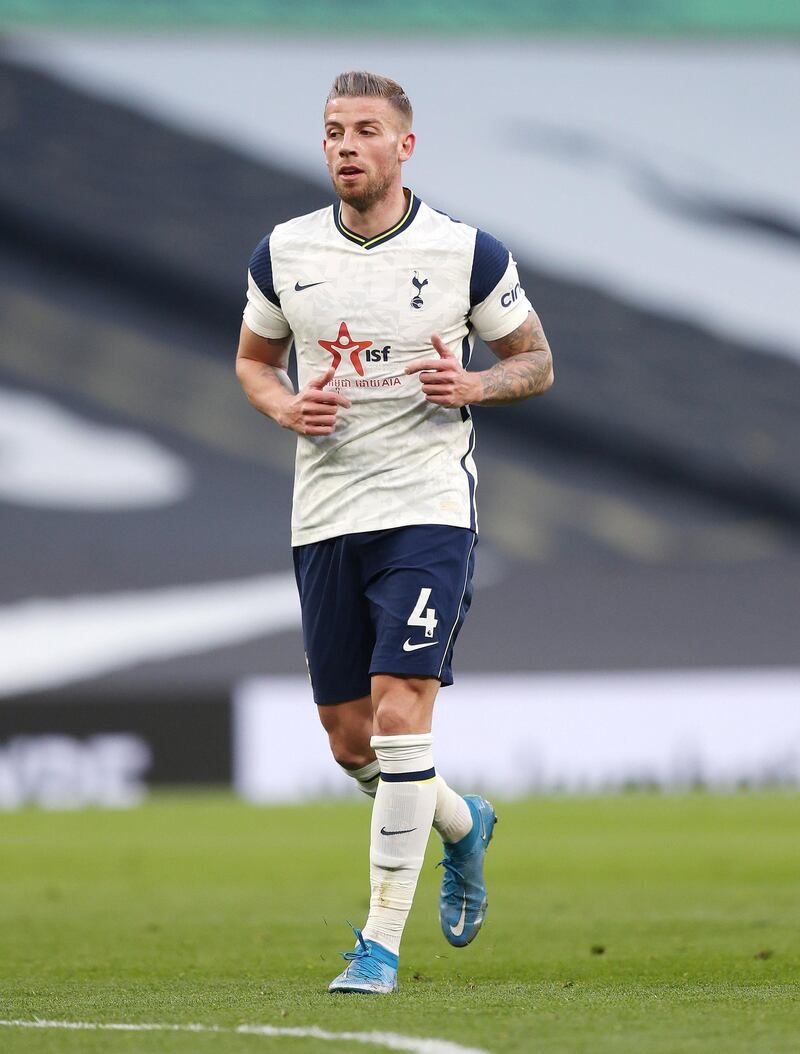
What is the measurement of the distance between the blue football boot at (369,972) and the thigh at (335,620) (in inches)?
28.8

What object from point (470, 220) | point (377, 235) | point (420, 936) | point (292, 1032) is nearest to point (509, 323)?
point (377, 235)

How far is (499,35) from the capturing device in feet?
64.0

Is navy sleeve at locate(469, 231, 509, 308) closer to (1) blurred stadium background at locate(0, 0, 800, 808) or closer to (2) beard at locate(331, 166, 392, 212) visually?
(2) beard at locate(331, 166, 392, 212)

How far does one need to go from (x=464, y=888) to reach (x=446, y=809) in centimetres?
24

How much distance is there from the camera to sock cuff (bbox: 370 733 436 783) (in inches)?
173

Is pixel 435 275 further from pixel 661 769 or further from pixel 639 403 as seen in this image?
pixel 639 403

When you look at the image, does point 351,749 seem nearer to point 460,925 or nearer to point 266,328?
point 460,925

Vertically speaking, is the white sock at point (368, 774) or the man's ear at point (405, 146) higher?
the man's ear at point (405, 146)

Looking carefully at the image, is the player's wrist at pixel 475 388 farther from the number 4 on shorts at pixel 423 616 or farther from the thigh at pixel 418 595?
the number 4 on shorts at pixel 423 616

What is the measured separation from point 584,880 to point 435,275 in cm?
418

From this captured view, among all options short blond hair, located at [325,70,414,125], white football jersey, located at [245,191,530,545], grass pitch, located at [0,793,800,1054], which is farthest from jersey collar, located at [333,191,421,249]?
grass pitch, located at [0,793,800,1054]

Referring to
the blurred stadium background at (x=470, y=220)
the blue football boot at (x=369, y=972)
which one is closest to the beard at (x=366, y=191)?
the blue football boot at (x=369, y=972)

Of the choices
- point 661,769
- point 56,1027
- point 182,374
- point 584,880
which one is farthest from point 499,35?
point 56,1027

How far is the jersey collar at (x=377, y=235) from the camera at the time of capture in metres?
4.65
